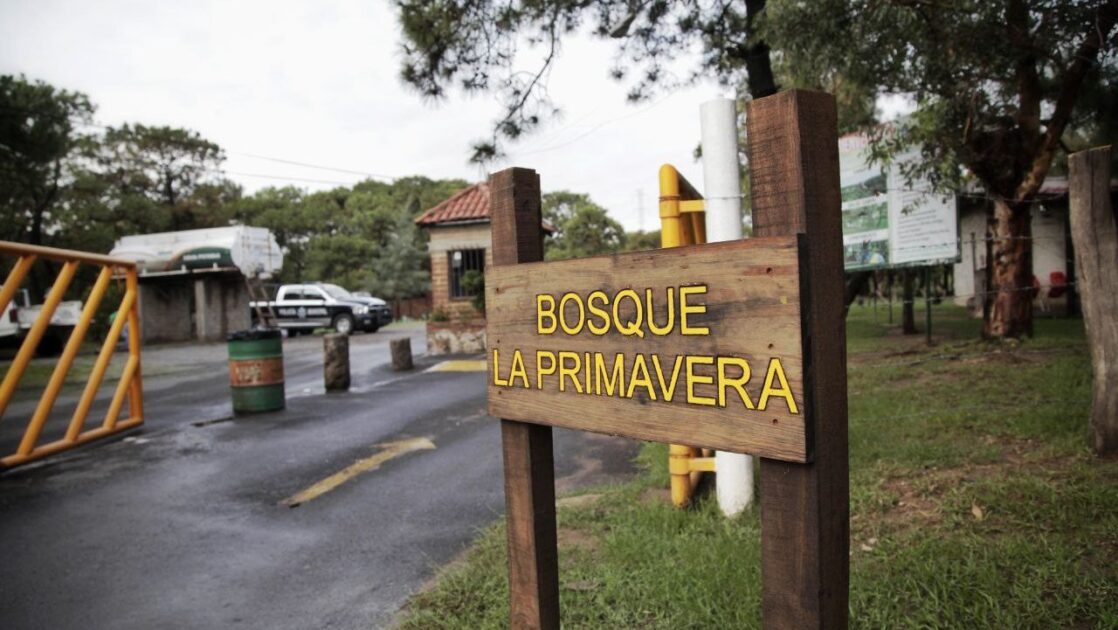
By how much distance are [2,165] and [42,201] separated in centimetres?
1105

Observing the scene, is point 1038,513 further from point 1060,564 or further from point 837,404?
point 837,404

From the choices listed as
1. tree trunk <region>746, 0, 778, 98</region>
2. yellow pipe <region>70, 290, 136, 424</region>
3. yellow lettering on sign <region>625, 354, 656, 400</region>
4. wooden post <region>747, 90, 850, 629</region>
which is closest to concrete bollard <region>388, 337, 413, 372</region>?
yellow pipe <region>70, 290, 136, 424</region>

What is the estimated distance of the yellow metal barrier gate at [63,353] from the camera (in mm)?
5797

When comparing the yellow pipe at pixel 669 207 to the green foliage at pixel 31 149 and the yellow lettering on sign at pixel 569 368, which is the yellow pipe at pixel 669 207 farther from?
the green foliage at pixel 31 149

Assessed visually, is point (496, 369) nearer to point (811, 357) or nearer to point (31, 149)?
point (811, 357)


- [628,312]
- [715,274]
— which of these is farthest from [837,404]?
[628,312]

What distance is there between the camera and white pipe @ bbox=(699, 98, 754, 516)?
360cm

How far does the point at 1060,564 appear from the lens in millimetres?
2623

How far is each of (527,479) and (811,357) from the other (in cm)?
98

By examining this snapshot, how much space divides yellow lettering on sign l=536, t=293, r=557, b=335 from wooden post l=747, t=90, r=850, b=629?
634mm

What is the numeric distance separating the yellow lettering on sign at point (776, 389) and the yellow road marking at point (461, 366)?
1048cm

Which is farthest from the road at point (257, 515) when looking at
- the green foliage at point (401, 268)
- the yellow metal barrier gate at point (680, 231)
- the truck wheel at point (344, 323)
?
the green foliage at point (401, 268)

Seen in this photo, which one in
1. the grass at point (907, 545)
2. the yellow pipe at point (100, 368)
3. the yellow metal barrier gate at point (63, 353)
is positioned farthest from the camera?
the yellow pipe at point (100, 368)

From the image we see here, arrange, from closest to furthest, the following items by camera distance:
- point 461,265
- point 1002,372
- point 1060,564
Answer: point 1060,564 < point 1002,372 < point 461,265
